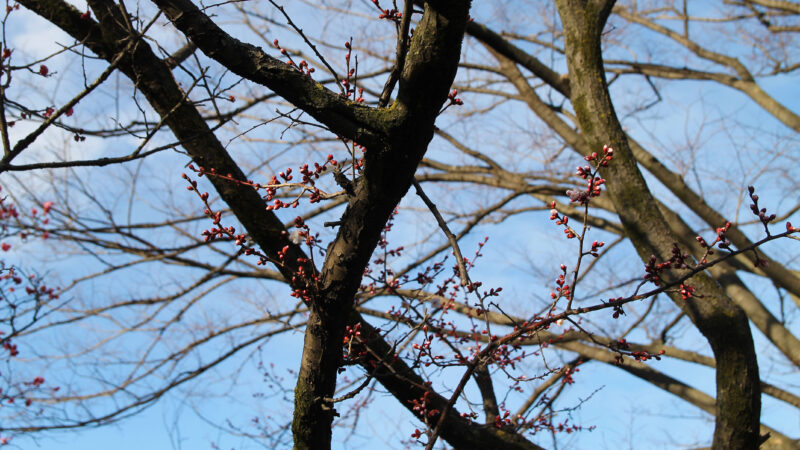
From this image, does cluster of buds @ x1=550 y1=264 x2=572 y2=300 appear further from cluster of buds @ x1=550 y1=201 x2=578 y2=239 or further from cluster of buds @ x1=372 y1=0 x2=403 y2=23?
cluster of buds @ x1=372 y1=0 x2=403 y2=23

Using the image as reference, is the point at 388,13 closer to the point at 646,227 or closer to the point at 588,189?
the point at 588,189

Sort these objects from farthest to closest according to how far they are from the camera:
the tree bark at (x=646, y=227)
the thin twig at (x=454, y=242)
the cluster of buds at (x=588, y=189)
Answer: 1. the tree bark at (x=646, y=227)
2. the thin twig at (x=454, y=242)
3. the cluster of buds at (x=588, y=189)

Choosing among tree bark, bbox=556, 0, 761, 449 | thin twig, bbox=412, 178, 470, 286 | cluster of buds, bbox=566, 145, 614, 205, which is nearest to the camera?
cluster of buds, bbox=566, 145, 614, 205

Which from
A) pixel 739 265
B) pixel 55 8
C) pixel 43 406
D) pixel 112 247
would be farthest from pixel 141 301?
pixel 739 265

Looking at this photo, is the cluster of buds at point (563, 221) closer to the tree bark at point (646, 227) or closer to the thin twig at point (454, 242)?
the thin twig at point (454, 242)

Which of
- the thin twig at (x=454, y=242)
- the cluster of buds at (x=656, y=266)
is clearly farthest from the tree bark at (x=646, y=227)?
the thin twig at (x=454, y=242)

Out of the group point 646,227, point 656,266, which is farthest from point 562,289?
point 646,227

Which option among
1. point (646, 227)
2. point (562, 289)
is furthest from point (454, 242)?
point (646, 227)

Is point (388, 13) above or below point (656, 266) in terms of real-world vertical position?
above

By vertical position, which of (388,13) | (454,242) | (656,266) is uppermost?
(388,13)

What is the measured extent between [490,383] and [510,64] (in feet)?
10.9

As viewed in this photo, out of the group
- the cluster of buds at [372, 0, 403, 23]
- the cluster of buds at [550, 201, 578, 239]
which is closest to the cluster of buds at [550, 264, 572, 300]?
the cluster of buds at [550, 201, 578, 239]

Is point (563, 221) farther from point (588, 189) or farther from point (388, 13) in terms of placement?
point (388, 13)

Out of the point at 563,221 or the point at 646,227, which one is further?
the point at 646,227
